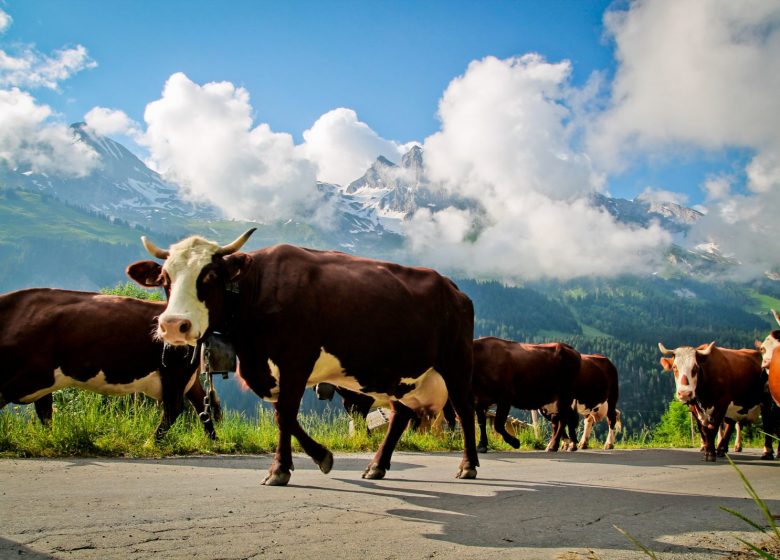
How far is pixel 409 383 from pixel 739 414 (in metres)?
10.8

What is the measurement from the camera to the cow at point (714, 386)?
1290 cm

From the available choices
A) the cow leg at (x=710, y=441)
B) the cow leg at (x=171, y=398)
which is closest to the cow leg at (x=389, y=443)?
the cow leg at (x=171, y=398)

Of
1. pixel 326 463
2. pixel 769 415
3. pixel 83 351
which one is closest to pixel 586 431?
pixel 769 415

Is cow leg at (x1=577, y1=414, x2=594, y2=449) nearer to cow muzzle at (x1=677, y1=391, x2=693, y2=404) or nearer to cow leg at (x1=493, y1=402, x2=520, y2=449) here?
cow leg at (x1=493, y1=402, x2=520, y2=449)

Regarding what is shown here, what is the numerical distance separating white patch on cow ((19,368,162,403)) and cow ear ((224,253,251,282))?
4578 mm

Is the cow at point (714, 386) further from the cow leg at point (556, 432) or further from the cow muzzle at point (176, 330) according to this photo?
the cow muzzle at point (176, 330)

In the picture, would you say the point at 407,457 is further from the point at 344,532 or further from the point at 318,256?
the point at 344,532

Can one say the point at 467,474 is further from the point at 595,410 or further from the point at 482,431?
the point at 595,410

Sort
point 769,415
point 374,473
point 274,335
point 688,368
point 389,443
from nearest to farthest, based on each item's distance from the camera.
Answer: point 274,335
point 374,473
point 389,443
point 688,368
point 769,415

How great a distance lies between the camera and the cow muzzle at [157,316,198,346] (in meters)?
5.33

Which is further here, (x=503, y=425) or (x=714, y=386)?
(x=503, y=425)

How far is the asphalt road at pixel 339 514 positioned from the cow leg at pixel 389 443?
31 centimetres

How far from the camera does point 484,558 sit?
140 inches

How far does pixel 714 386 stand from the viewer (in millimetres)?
13109
